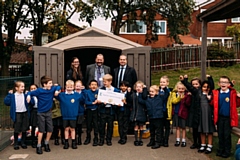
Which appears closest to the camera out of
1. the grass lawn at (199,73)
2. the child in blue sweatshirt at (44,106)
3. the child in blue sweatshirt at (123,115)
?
the child in blue sweatshirt at (44,106)

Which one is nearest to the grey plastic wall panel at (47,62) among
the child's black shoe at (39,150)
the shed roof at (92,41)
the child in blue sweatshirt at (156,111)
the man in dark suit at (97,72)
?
the shed roof at (92,41)

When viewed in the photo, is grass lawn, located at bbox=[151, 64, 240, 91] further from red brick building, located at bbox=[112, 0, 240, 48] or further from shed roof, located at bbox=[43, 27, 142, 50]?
red brick building, located at bbox=[112, 0, 240, 48]

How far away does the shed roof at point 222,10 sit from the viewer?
8148 mm

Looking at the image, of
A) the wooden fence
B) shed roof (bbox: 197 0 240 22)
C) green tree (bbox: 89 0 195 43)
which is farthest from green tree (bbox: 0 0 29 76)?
shed roof (bbox: 197 0 240 22)

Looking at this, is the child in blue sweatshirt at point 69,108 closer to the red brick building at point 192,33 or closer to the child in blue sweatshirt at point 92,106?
the child in blue sweatshirt at point 92,106

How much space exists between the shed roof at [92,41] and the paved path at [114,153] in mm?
2606

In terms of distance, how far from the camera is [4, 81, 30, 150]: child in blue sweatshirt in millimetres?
7961

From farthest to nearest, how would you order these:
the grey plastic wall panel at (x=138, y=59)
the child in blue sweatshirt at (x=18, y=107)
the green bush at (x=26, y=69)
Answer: the green bush at (x=26, y=69) < the grey plastic wall panel at (x=138, y=59) < the child in blue sweatshirt at (x=18, y=107)

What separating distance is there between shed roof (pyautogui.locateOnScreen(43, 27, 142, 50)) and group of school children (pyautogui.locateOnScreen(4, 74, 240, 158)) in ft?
5.23

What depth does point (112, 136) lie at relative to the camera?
9.42 metres

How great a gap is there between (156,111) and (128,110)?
0.67 m

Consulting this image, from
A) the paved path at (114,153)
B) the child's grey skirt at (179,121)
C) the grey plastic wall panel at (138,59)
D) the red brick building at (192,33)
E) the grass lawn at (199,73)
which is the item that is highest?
the red brick building at (192,33)

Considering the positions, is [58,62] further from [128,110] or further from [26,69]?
[26,69]

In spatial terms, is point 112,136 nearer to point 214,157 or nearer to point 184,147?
point 184,147
